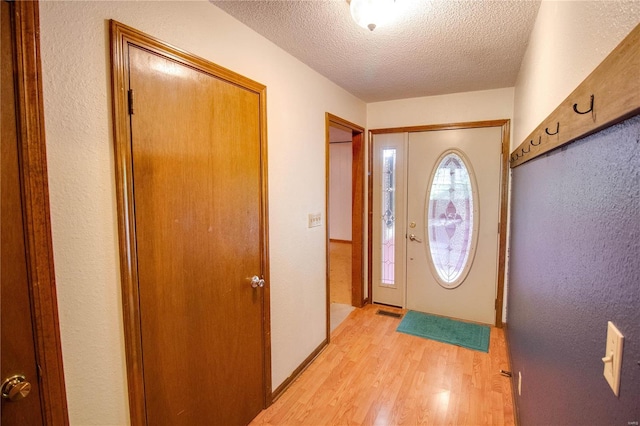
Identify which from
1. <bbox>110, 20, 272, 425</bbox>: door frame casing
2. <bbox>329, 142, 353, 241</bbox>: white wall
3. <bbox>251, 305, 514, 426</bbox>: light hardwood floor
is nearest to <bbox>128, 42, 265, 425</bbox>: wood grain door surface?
<bbox>110, 20, 272, 425</bbox>: door frame casing

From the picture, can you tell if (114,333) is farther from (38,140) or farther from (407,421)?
(407,421)

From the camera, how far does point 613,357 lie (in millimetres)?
575

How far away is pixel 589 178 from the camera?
28.9 inches

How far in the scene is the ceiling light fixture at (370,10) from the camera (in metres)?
1.37

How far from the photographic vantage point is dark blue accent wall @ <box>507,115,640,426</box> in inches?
20.8

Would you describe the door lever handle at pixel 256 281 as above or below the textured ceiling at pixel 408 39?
below

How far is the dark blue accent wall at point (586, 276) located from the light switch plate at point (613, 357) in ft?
0.05

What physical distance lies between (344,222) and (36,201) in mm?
6620

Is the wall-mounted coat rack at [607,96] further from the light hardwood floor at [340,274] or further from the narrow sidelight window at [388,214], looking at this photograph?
the light hardwood floor at [340,274]

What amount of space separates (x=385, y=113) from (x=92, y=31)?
2.84m

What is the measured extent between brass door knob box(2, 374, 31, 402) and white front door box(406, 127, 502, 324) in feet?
10.3

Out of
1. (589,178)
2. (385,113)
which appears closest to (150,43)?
(589,178)

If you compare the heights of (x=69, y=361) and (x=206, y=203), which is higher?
(x=206, y=203)

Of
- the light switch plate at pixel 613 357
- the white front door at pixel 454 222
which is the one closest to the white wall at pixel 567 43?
the light switch plate at pixel 613 357
